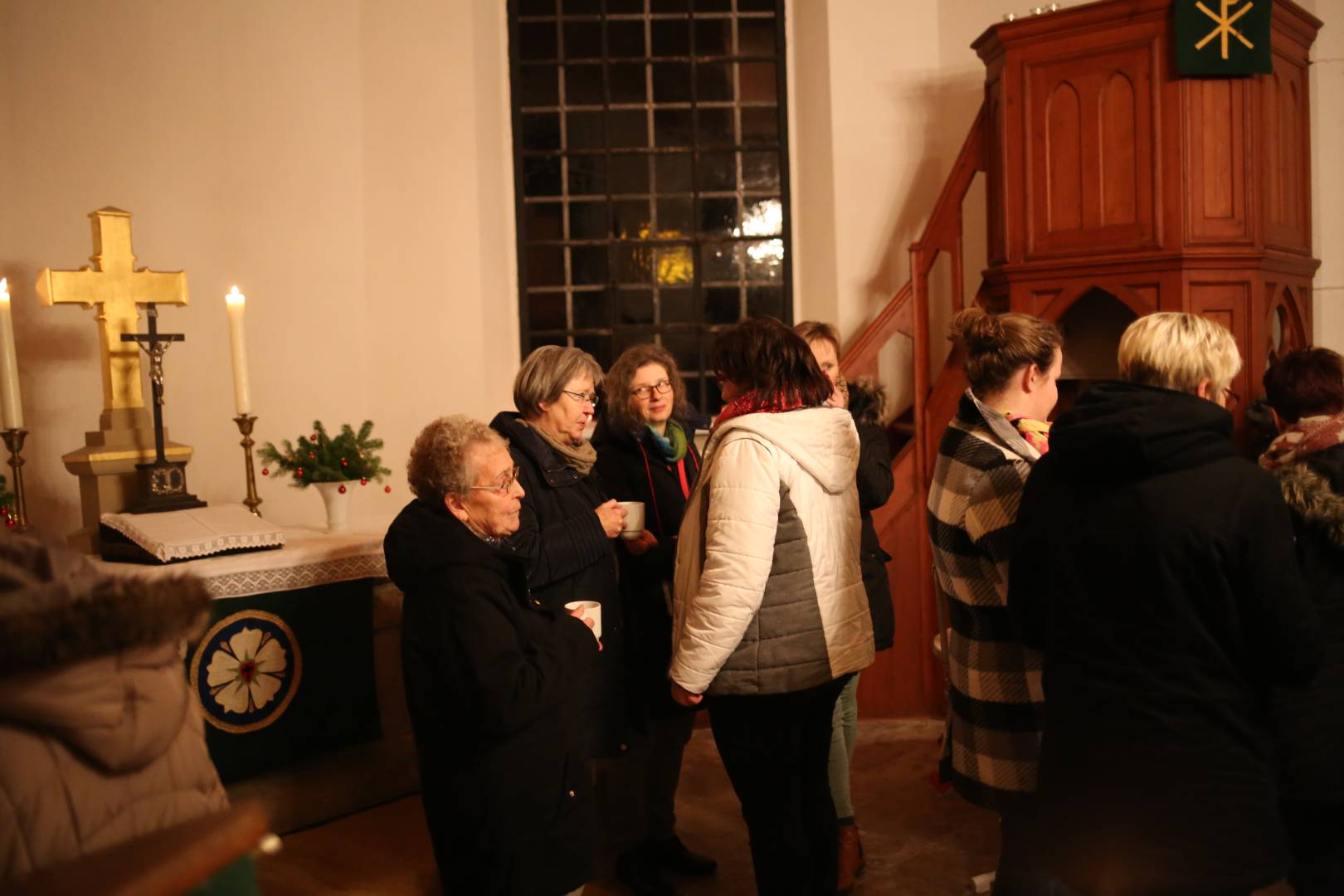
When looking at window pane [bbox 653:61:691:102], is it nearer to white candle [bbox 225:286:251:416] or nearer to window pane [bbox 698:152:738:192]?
window pane [bbox 698:152:738:192]

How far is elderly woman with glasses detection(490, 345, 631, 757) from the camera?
2988 millimetres

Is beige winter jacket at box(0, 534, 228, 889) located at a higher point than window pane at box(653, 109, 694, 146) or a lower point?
lower

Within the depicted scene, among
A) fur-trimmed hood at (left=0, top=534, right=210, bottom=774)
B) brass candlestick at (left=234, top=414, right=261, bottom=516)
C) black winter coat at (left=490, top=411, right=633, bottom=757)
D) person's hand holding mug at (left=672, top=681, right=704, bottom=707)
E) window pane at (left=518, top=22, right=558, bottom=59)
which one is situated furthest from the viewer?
window pane at (left=518, top=22, right=558, bottom=59)

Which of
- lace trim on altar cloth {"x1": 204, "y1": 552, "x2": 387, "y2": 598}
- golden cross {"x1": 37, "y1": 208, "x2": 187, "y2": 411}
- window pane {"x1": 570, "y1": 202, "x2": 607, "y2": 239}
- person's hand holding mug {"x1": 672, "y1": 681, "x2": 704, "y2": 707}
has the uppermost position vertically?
window pane {"x1": 570, "y1": 202, "x2": 607, "y2": 239}

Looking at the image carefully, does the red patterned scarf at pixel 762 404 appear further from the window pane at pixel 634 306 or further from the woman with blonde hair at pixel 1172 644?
the window pane at pixel 634 306

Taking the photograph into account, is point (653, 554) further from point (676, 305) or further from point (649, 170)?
point (649, 170)

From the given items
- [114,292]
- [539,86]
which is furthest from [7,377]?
[539,86]

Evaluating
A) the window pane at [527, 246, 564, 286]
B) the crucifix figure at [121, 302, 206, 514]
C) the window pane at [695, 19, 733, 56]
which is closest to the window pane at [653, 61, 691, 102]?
the window pane at [695, 19, 733, 56]

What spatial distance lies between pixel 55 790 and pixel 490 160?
5354mm

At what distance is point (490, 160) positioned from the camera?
249 inches

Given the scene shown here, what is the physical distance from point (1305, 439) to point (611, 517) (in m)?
1.69

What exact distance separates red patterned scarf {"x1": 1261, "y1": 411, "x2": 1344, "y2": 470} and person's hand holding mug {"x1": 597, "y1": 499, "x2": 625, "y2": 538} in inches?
62.3

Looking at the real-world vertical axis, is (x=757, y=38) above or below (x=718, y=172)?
above

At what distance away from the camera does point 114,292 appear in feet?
13.9
